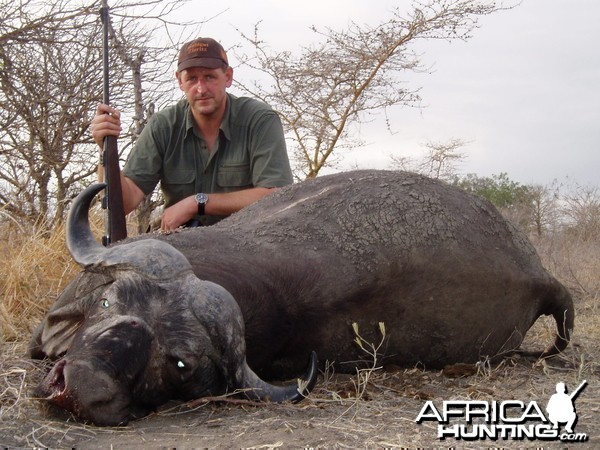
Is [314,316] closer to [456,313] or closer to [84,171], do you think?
[456,313]

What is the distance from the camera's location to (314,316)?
3270mm

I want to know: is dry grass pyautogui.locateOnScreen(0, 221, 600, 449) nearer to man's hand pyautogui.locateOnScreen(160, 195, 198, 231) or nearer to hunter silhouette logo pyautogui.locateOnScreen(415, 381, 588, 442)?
hunter silhouette logo pyautogui.locateOnScreen(415, 381, 588, 442)

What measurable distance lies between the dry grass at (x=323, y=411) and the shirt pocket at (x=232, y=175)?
60.1 inches

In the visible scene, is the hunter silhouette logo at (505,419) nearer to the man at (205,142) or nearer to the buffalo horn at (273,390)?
the buffalo horn at (273,390)

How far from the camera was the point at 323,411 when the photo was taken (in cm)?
275

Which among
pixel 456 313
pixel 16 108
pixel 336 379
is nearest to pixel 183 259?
pixel 336 379

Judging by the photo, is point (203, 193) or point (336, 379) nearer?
point (336, 379)

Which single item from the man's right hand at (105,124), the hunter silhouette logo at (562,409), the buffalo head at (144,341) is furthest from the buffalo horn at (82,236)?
the man's right hand at (105,124)

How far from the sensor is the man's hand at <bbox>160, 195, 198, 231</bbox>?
4852 mm

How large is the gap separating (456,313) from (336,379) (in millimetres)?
657

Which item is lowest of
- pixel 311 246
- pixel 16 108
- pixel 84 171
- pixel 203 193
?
pixel 311 246

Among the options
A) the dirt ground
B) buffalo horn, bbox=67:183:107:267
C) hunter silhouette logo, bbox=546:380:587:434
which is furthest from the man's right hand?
hunter silhouette logo, bbox=546:380:587:434

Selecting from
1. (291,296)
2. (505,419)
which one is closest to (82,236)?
(291,296)

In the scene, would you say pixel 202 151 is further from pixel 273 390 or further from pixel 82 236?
pixel 273 390
